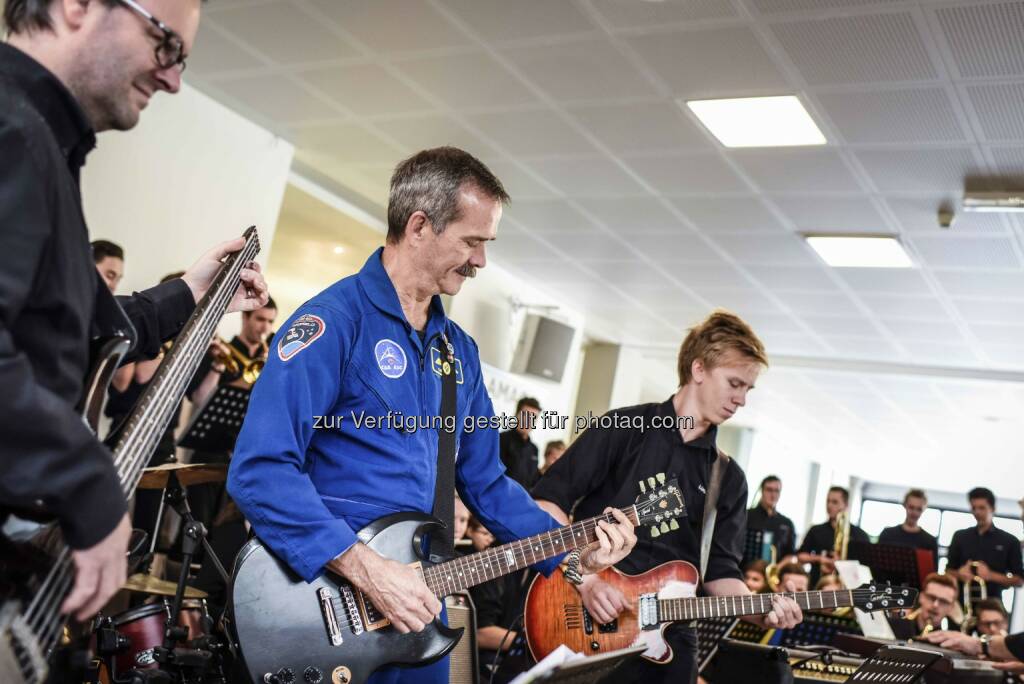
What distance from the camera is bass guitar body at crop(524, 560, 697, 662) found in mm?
3422

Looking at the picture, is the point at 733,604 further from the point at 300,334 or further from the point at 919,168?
the point at 919,168

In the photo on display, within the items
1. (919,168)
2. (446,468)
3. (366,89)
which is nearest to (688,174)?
(919,168)

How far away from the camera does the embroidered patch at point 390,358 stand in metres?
2.51

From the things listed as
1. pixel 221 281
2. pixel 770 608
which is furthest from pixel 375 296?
pixel 770 608

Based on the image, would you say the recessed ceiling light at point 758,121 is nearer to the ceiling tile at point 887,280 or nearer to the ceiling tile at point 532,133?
the ceiling tile at point 532,133

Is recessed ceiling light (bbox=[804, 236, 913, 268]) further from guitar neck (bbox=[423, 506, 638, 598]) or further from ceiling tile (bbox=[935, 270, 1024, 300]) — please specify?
guitar neck (bbox=[423, 506, 638, 598])

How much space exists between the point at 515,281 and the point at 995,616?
680 cm

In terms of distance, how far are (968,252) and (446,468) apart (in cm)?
727

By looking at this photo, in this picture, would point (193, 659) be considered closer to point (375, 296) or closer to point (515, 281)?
point (375, 296)

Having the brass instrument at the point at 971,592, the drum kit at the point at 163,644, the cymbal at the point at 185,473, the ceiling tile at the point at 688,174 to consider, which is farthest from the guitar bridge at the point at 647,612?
the brass instrument at the point at 971,592

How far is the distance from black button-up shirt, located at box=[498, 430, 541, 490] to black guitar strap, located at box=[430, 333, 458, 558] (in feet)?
20.1

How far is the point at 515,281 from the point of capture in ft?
40.1

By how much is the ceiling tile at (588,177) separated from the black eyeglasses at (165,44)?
654 centimetres

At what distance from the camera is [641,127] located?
701cm
